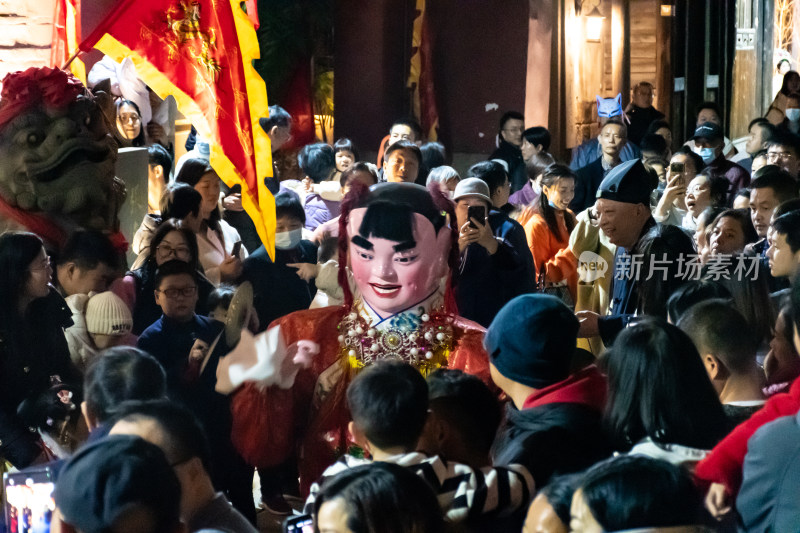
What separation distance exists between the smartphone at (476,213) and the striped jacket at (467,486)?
1296 millimetres

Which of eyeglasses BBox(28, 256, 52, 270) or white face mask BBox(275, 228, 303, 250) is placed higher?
eyeglasses BBox(28, 256, 52, 270)

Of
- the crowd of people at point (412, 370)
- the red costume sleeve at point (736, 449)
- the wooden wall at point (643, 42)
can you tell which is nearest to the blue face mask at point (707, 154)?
the crowd of people at point (412, 370)

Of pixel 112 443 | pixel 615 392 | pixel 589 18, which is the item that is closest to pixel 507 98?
pixel 589 18

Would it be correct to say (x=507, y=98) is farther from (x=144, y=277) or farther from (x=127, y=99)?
(x=144, y=277)

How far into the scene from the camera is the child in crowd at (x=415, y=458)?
243 centimetres

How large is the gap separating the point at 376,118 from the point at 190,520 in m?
5.52

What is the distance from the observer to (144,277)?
3.50 meters

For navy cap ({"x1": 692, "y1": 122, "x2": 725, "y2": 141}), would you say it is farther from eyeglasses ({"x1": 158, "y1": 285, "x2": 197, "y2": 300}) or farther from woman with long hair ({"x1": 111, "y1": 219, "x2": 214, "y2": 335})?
eyeglasses ({"x1": 158, "y1": 285, "x2": 197, "y2": 300})

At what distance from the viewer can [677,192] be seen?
203 inches

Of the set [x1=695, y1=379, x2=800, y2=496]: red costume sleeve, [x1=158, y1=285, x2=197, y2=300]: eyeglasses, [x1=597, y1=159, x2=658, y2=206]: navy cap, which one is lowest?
[x1=695, y1=379, x2=800, y2=496]: red costume sleeve

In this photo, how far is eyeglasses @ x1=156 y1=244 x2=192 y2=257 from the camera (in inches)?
138

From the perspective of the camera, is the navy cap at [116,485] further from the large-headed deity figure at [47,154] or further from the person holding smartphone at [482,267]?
the person holding smartphone at [482,267]

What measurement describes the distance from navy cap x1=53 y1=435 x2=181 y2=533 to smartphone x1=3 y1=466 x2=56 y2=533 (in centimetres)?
45

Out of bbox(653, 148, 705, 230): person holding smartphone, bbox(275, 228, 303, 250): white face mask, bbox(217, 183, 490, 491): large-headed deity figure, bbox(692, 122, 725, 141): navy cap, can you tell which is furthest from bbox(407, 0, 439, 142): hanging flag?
bbox(217, 183, 490, 491): large-headed deity figure
